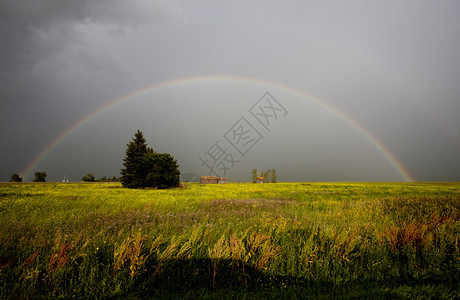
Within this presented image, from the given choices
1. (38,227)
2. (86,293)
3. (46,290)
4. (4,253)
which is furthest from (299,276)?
(38,227)

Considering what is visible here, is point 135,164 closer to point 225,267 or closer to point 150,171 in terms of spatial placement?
point 150,171

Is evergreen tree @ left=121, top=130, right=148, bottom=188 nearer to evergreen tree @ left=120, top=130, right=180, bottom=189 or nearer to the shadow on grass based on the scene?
evergreen tree @ left=120, top=130, right=180, bottom=189

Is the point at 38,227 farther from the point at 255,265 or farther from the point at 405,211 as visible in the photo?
the point at 405,211

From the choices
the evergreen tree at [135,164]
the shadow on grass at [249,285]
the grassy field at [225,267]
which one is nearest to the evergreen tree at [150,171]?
the evergreen tree at [135,164]

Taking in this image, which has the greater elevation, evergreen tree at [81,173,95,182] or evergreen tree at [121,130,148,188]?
evergreen tree at [121,130,148,188]

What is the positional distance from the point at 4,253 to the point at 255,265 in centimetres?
493

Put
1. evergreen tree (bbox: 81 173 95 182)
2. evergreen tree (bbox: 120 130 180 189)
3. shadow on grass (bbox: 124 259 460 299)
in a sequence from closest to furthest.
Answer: shadow on grass (bbox: 124 259 460 299) → evergreen tree (bbox: 120 130 180 189) → evergreen tree (bbox: 81 173 95 182)

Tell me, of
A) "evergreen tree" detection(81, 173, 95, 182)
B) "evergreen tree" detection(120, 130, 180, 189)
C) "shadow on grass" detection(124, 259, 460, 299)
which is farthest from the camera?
"evergreen tree" detection(81, 173, 95, 182)

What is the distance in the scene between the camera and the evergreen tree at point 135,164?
37.3m

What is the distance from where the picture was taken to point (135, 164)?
38.6m

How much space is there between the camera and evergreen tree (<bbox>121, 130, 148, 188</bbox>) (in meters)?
37.3

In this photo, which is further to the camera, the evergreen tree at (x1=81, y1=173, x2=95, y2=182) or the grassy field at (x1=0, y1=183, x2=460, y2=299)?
the evergreen tree at (x1=81, y1=173, x2=95, y2=182)

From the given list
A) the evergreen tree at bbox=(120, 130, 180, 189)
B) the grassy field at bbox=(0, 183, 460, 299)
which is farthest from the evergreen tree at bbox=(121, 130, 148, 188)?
the grassy field at bbox=(0, 183, 460, 299)

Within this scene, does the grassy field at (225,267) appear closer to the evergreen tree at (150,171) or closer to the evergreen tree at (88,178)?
the evergreen tree at (150,171)
